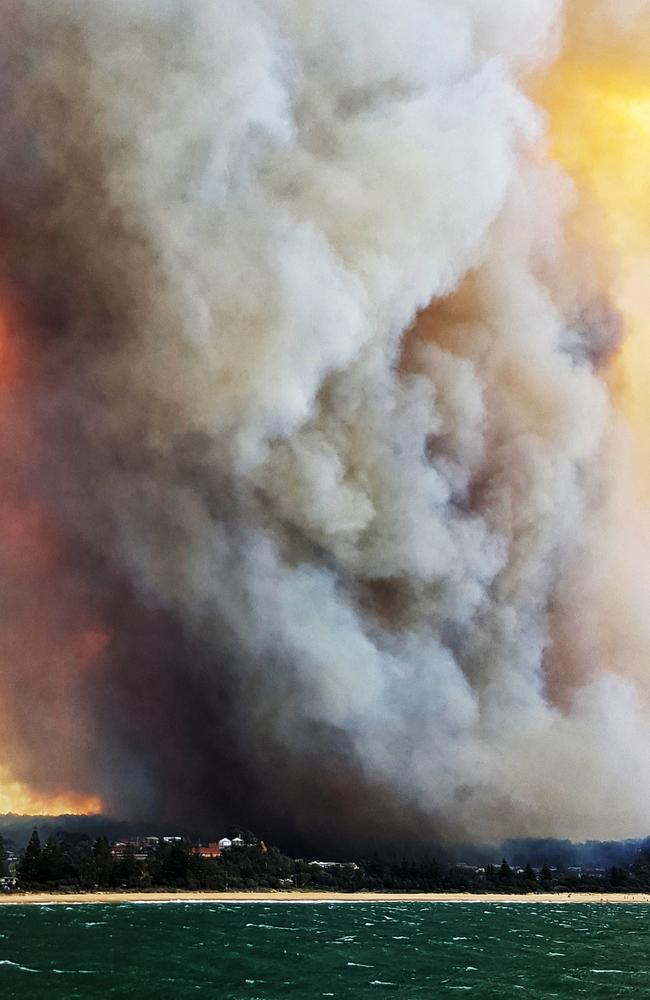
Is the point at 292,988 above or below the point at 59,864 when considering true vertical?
below

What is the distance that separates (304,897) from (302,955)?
80.9 m

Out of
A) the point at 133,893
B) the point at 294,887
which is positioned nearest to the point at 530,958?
the point at 133,893

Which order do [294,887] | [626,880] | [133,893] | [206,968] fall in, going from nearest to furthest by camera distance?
[206,968] < [133,893] < [294,887] < [626,880]

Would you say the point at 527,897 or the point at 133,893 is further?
the point at 527,897

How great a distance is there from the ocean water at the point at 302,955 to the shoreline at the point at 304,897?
859 cm

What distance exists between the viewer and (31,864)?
130 metres

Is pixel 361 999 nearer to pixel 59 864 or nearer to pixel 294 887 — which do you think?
pixel 59 864

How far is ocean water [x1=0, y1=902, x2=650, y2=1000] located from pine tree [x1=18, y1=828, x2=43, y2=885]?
19.8m

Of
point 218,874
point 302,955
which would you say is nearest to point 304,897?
point 218,874

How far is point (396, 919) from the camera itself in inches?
4208

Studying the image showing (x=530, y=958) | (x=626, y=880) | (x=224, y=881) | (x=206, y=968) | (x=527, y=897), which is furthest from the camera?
(x=626, y=880)

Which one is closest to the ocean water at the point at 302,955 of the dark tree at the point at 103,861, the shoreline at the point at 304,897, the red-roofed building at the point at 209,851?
the shoreline at the point at 304,897

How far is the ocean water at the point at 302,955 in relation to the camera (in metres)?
51.1

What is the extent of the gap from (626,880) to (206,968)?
501 ft
